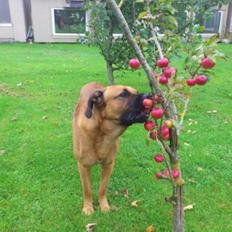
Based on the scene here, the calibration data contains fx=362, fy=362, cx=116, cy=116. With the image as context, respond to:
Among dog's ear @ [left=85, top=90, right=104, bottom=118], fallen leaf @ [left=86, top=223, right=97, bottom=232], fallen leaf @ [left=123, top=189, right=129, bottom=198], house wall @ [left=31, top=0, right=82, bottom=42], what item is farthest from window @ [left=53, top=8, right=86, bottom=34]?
fallen leaf @ [left=86, top=223, right=97, bottom=232]

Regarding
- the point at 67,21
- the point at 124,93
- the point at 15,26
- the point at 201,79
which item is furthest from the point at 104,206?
the point at 15,26

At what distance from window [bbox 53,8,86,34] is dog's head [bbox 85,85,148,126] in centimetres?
1519

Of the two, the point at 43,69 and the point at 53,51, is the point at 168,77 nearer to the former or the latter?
the point at 43,69

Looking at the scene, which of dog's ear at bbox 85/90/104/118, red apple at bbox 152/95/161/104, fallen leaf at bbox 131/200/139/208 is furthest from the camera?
fallen leaf at bbox 131/200/139/208

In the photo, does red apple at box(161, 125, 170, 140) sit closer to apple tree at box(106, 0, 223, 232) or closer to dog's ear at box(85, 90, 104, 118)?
apple tree at box(106, 0, 223, 232)

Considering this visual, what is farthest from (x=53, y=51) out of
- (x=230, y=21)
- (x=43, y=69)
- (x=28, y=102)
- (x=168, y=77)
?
(x=168, y=77)

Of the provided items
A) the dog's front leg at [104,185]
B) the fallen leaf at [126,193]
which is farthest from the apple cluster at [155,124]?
the fallen leaf at [126,193]

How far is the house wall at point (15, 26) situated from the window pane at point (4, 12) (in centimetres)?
24

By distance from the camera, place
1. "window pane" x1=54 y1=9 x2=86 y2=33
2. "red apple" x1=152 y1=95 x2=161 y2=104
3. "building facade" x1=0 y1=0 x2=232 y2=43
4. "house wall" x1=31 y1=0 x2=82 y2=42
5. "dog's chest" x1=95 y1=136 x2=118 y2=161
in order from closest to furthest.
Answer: "red apple" x1=152 y1=95 x2=161 y2=104, "dog's chest" x1=95 y1=136 x2=118 y2=161, "window pane" x1=54 y1=9 x2=86 y2=33, "building facade" x1=0 y1=0 x2=232 y2=43, "house wall" x1=31 y1=0 x2=82 y2=42

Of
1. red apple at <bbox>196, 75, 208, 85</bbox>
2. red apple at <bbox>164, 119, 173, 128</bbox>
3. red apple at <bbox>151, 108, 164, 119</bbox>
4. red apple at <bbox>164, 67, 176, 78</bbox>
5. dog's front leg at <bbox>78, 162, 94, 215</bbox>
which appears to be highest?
red apple at <bbox>164, 67, 176, 78</bbox>

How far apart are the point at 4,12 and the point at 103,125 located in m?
17.3

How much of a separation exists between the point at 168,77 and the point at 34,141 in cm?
365

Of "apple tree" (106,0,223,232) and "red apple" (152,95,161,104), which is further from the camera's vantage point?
"red apple" (152,95,161,104)

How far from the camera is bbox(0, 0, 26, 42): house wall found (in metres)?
18.6
